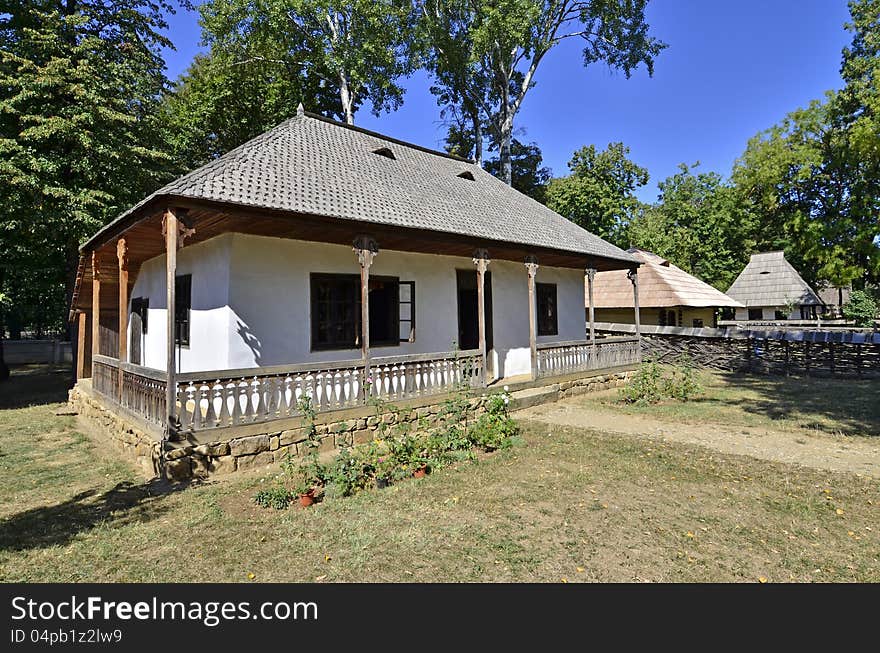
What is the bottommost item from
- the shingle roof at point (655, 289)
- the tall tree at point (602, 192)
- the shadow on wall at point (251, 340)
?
the shadow on wall at point (251, 340)

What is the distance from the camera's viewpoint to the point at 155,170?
47.8 ft

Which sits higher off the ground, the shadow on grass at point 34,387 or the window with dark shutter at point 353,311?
the window with dark shutter at point 353,311

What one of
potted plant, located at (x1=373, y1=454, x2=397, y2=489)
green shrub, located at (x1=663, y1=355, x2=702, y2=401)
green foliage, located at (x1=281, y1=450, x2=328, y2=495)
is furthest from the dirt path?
green foliage, located at (x1=281, y1=450, x2=328, y2=495)

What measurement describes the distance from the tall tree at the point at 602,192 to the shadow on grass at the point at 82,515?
2486 centimetres

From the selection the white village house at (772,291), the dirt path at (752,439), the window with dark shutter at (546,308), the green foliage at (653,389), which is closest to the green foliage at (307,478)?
the dirt path at (752,439)

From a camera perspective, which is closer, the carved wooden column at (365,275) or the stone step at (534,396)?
the carved wooden column at (365,275)

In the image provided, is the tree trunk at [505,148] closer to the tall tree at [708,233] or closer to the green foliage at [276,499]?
the tall tree at [708,233]

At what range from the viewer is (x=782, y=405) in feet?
34.6

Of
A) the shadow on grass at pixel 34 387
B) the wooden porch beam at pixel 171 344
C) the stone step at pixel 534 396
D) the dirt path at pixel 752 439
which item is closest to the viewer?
the wooden porch beam at pixel 171 344

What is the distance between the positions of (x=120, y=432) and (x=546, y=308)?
10936mm

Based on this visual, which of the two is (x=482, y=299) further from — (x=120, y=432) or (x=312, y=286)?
(x=120, y=432)

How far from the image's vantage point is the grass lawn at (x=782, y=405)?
876 cm

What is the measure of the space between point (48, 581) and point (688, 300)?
70.2 ft

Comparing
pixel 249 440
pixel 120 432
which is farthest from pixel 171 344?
pixel 120 432
